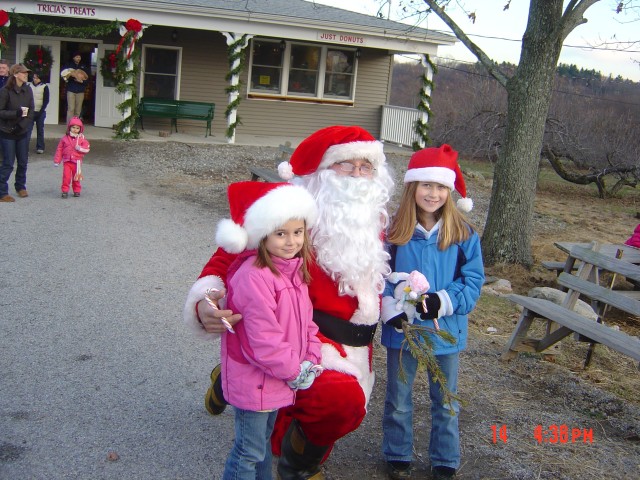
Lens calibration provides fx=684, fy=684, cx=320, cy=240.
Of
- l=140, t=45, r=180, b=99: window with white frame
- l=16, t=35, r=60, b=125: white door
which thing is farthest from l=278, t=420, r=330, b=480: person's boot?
l=140, t=45, r=180, b=99: window with white frame

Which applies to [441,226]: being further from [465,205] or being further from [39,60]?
[39,60]

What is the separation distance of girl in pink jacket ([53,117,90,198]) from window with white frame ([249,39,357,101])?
10805mm

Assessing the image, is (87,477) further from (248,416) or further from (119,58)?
(119,58)

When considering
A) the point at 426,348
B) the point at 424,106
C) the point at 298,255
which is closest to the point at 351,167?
the point at 298,255

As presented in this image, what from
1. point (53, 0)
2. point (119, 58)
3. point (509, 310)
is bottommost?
point (509, 310)

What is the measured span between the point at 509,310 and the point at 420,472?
3.93 m

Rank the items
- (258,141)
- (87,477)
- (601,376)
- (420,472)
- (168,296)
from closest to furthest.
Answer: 1. (87,477)
2. (420,472)
3. (601,376)
4. (168,296)
5. (258,141)

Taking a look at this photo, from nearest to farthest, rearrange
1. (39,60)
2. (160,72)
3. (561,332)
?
1. (561,332)
2. (39,60)
3. (160,72)

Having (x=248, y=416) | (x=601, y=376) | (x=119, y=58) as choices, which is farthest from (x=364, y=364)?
(x=119, y=58)

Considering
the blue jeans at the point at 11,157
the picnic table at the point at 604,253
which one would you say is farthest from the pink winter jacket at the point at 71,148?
the picnic table at the point at 604,253

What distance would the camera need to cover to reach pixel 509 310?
730 centimetres

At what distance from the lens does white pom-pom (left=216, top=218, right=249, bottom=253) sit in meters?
2.95

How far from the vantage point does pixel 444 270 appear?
349 cm

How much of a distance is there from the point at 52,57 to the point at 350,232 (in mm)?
17556
